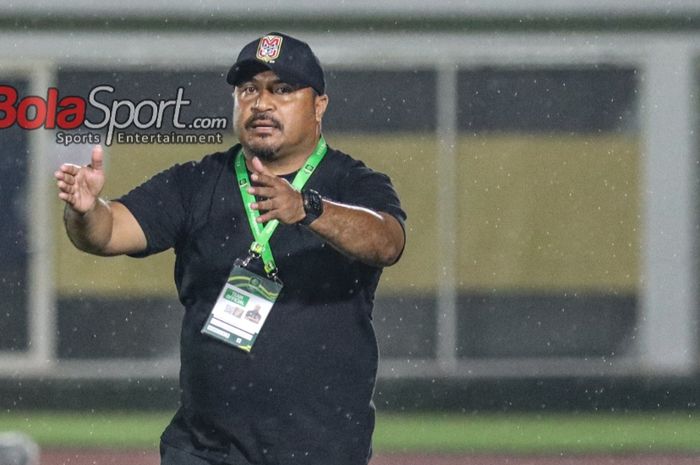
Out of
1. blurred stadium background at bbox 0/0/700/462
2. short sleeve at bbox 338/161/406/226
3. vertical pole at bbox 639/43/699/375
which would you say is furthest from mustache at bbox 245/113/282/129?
vertical pole at bbox 639/43/699/375

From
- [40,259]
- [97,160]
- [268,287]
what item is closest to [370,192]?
[268,287]

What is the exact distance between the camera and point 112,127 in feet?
30.7

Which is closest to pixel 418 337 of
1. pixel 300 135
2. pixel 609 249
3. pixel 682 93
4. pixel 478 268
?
pixel 478 268

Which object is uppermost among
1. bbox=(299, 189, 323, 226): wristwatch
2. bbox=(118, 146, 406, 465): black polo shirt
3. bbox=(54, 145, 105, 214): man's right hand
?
bbox=(54, 145, 105, 214): man's right hand

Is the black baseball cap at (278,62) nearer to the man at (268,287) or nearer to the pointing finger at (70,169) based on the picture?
the man at (268,287)

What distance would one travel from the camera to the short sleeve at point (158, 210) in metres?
3.85

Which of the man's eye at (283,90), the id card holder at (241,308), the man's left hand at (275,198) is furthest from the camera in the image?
the man's eye at (283,90)

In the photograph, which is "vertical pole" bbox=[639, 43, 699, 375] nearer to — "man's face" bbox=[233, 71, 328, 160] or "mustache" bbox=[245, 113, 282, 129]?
"man's face" bbox=[233, 71, 328, 160]

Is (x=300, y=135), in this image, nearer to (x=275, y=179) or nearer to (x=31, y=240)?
(x=275, y=179)

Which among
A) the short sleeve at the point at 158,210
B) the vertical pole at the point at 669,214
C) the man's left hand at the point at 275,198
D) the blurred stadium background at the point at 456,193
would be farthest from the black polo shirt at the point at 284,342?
the vertical pole at the point at 669,214

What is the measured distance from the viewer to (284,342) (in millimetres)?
3781

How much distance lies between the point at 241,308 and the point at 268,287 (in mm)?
90

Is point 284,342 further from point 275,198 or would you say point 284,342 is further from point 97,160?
point 97,160

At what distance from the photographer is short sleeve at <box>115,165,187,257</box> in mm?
3848
